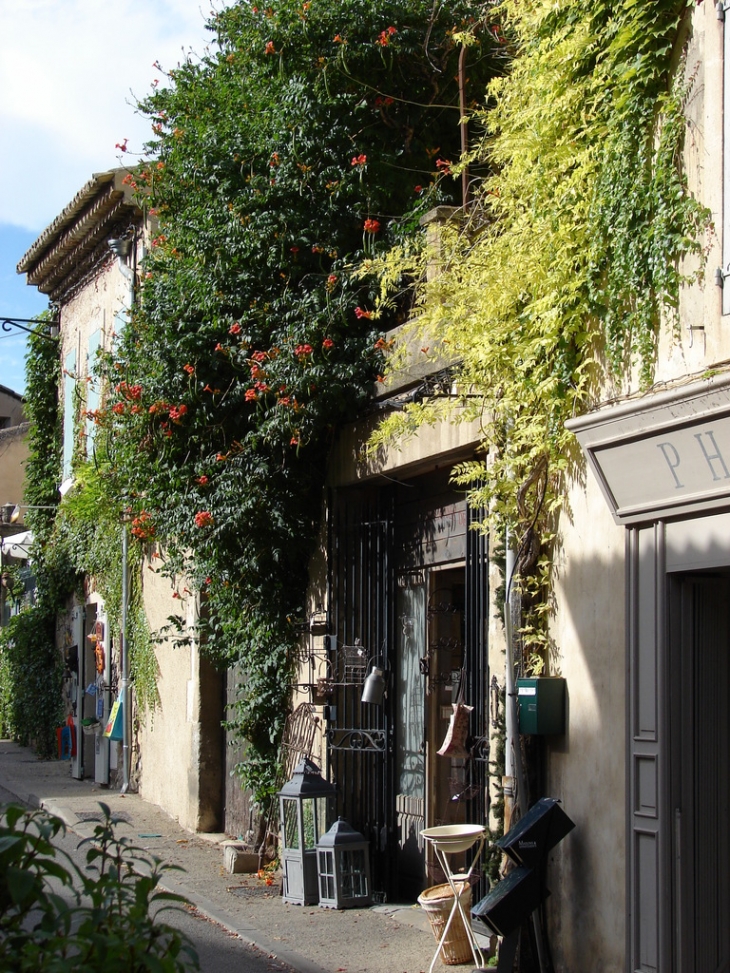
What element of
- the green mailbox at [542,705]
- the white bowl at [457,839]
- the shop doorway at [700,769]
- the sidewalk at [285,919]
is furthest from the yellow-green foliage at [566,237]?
the sidewalk at [285,919]

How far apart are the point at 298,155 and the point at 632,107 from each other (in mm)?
3727

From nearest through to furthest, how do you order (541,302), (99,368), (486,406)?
(541,302), (486,406), (99,368)

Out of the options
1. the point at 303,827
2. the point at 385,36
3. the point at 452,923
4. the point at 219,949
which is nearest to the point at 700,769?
the point at 452,923

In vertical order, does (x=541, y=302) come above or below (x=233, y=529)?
above

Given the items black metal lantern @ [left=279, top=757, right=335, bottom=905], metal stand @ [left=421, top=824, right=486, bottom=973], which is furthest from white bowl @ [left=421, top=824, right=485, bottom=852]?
black metal lantern @ [left=279, top=757, right=335, bottom=905]

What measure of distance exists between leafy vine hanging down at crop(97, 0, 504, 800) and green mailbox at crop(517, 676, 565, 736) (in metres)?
3.17

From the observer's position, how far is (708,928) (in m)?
5.53

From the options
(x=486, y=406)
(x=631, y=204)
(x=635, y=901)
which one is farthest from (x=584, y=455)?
(x=635, y=901)

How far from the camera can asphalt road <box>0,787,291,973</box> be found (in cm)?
690

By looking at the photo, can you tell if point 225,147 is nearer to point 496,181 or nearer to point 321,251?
point 321,251

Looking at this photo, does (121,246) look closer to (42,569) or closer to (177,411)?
(177,411)

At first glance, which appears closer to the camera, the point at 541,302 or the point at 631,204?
the point at 631,204

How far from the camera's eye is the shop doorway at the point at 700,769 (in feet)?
17.8

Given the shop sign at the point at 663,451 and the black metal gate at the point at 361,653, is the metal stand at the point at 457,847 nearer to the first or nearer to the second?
the black metal gate at the point at 361,653
